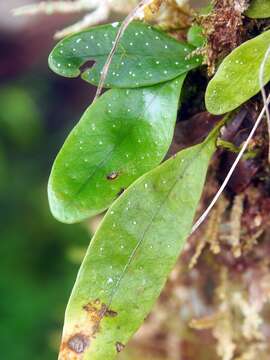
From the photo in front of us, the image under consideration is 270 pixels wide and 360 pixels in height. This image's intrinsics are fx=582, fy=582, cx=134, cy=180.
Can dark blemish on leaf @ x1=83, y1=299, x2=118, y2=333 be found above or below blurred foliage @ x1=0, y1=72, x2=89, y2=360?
above

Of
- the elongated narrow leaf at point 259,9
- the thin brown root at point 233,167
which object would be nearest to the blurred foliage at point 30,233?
the thin brown root at point 233,167

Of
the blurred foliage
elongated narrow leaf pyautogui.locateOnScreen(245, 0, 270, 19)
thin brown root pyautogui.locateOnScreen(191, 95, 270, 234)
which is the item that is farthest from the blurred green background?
elongated narrow leaf pyautogui.locateOnScreen(245, 0, 270, 19)

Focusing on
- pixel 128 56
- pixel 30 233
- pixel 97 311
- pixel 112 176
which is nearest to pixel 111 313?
pixel 97 311

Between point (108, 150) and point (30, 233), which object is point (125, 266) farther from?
point (30, 233)

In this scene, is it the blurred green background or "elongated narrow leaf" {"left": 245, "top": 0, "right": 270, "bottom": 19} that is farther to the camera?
the blurred green background

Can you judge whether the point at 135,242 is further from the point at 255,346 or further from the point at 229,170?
the point at 255,346

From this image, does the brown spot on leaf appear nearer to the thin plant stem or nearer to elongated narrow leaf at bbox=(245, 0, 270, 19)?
the thin plant stem

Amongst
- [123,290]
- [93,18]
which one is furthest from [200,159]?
[93,18]

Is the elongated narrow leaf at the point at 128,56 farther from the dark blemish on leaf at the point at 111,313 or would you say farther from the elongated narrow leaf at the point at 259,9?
the dark blemish on leaf at the point at 111,313
